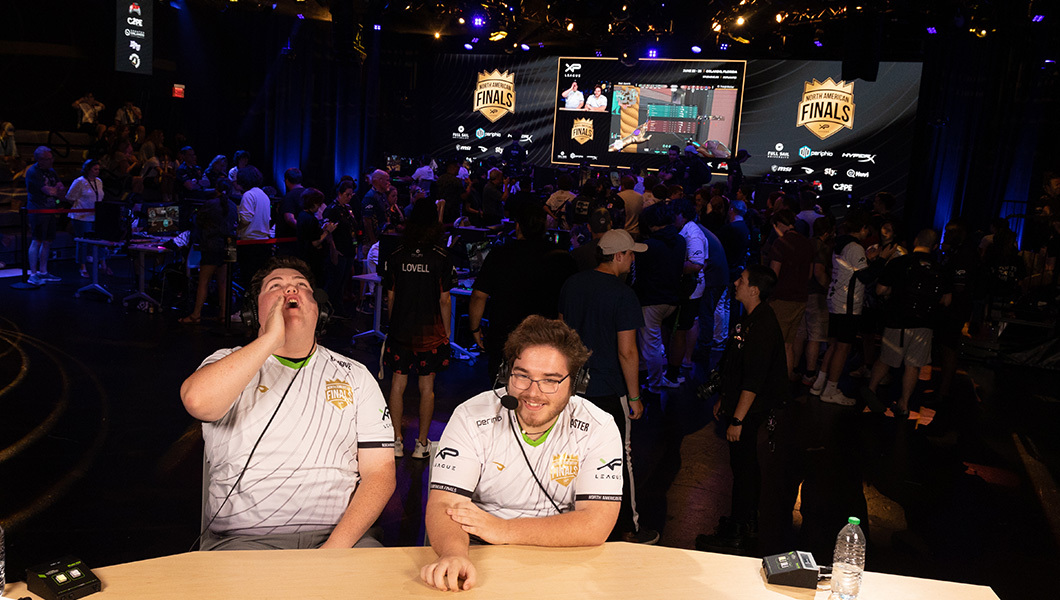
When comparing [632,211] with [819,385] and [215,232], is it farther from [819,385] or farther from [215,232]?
[215,232]

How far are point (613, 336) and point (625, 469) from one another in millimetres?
703

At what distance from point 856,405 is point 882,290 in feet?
3.71

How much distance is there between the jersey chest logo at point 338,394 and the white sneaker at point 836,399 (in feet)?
18.0

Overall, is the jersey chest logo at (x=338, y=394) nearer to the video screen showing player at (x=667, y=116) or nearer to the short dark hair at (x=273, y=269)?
the short dark hair at (x=273, y=269)

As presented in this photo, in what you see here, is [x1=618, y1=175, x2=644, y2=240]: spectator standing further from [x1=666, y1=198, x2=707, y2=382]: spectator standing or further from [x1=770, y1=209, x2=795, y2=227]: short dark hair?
[x1=770, y1=209, x2=795, y2=227]: short dark hair

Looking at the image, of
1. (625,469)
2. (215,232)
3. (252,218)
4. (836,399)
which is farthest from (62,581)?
(252,218)

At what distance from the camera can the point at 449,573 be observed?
2.04m

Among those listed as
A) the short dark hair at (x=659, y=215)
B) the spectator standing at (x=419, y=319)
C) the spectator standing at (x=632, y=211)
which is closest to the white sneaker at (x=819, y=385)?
the short dark hair at (x=659, y=215)

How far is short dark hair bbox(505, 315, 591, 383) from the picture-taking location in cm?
250

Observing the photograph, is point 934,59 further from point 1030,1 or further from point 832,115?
point 1030,1

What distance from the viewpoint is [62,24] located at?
16.4 meters

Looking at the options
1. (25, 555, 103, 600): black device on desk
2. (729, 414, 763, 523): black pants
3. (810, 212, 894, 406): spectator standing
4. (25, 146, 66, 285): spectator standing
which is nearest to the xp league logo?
(25, 146, 66, 285): spectator standing

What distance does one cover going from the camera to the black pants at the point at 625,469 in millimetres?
3994
